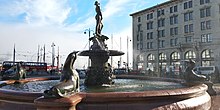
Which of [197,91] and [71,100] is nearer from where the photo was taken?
[71,100]

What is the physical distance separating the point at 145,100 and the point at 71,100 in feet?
6.72

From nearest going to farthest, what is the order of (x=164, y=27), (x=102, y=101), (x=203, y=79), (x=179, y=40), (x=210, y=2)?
(x=102, y=101), (x=203, y=79), (x=210, y=2), (x=179, y=40), (x=164, y=27)

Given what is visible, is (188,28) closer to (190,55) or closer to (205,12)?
(205,12)

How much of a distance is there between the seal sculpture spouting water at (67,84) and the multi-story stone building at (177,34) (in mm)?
39875

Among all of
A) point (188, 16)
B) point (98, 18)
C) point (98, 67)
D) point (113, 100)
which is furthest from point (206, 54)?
point (113, 100)

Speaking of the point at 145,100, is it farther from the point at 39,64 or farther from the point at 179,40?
the point at 179,40

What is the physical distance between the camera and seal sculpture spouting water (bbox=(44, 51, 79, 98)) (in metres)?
5.92

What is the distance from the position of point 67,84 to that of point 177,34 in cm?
5688

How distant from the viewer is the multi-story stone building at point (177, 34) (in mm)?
51750

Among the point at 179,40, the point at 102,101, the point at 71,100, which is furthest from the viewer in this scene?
the point at 179,40

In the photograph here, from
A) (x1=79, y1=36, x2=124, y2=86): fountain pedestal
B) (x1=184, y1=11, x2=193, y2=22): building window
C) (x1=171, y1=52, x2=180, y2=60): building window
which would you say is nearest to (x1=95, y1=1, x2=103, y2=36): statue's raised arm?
(x1=79, y1=36, x2=124, y2=86): fountain pedestal

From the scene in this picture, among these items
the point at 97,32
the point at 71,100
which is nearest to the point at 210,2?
the point at 97,32

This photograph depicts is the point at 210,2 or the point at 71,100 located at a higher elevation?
the point at 210,2

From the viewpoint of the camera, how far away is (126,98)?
21.1ft
